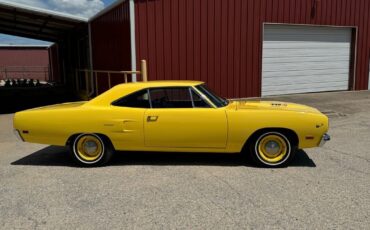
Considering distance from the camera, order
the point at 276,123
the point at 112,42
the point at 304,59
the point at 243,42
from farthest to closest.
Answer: the point at 304,59 < the point at 112,42 < the point at 243,42 < the point at 276,123

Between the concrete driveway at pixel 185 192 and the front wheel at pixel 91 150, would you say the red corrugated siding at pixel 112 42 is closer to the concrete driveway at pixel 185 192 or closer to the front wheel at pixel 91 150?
the concrete driveway at pixel 185 192

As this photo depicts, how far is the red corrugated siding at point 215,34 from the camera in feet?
34.9

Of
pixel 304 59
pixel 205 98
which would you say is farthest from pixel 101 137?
pixel 304 59

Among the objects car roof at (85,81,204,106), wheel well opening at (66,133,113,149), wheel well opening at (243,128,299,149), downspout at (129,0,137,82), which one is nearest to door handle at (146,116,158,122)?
car roof at (85,81,204,106)

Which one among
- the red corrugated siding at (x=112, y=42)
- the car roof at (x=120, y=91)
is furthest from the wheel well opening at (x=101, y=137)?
the red corrugated siding at (x=112, y=42)

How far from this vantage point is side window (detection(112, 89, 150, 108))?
544 cm

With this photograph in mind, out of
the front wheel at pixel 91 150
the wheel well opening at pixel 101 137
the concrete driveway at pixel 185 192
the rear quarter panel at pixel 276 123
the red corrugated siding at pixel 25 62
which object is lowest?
the concrete driveway at pixel 185 192

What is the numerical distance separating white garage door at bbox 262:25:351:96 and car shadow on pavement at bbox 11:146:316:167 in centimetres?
703

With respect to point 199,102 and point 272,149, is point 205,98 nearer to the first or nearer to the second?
point 199,102

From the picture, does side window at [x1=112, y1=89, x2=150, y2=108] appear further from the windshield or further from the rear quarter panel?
the rear quarter panel

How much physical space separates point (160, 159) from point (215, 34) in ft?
21.7

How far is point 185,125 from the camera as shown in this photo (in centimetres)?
527

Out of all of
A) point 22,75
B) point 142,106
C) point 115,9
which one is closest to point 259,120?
point 142,106

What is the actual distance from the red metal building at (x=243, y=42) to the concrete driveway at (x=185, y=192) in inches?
211
